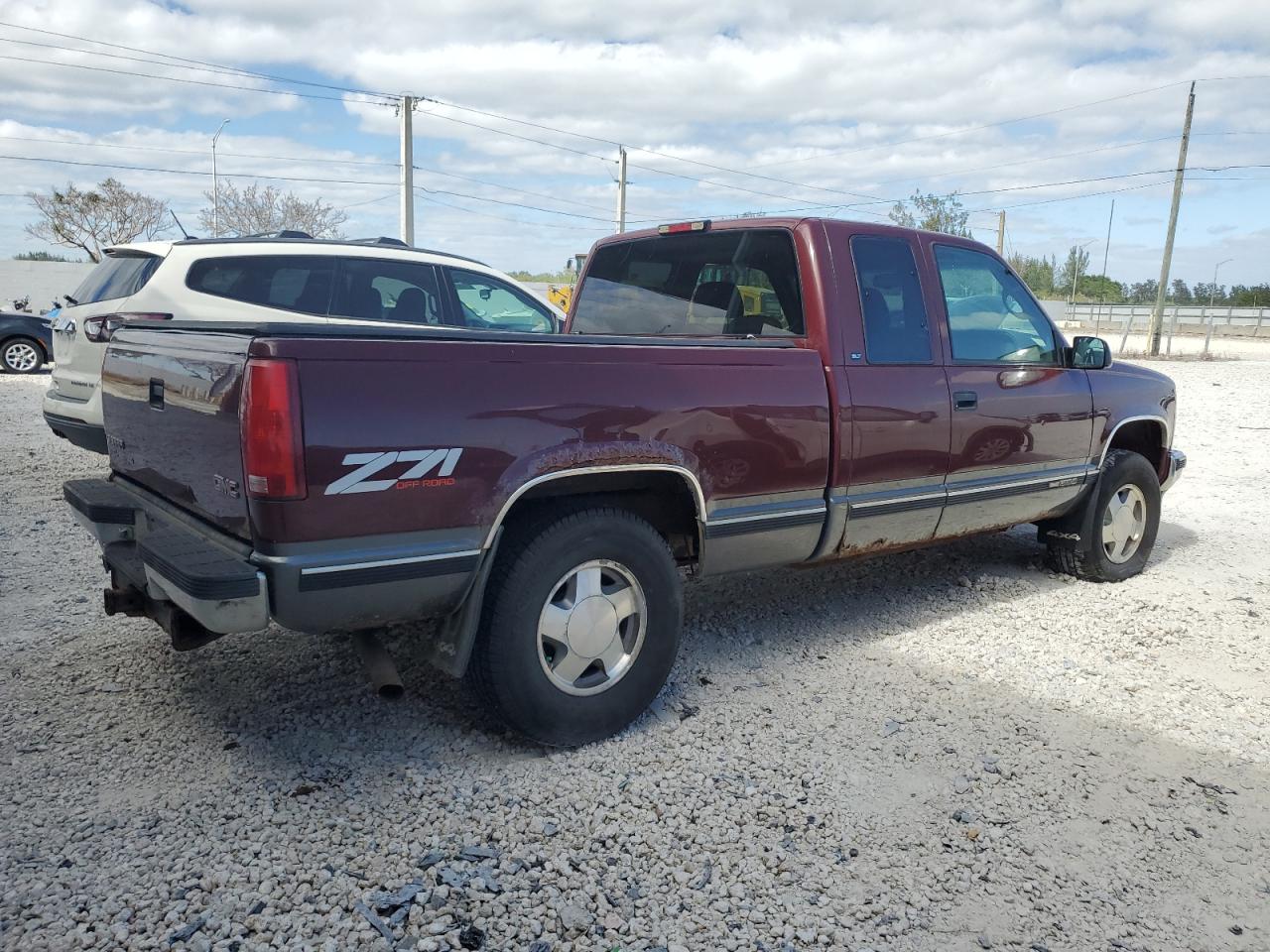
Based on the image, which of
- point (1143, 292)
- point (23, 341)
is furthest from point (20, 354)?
point (1143, 292)

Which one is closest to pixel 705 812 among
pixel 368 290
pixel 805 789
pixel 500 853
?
pixel 805 789

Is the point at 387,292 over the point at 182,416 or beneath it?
over

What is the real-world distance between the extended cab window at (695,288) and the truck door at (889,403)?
0.28 m

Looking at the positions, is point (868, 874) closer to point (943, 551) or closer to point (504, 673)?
point (504, 673)

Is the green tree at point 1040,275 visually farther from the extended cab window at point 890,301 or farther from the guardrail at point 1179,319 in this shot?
the extended cab window at point 890,301

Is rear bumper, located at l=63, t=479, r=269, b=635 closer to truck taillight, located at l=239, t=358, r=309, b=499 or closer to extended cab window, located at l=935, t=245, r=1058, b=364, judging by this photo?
truck taillight, located at l=239, t=358, r=309, b=499

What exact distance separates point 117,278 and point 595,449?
20.5 feet

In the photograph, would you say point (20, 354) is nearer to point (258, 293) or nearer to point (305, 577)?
point (258, 293)

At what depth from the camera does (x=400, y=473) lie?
9.64ft

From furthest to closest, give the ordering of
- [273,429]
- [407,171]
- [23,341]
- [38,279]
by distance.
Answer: [38,279], [407,171], [23,341], [273,429]

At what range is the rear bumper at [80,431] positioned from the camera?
22.7ft

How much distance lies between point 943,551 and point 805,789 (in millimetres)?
3649

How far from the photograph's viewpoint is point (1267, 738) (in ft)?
12.6

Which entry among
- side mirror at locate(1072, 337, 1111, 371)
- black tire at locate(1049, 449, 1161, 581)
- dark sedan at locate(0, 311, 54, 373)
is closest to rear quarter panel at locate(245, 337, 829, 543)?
side mirror at locate(1072, 337, 1111, 371)
